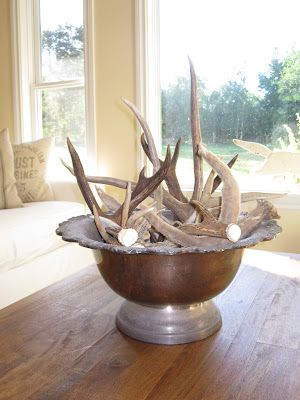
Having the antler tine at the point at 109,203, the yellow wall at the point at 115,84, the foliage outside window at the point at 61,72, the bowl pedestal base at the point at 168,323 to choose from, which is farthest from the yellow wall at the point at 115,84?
the bowl pedestal base at the point at 168,323

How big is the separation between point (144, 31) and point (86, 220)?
2.37 m

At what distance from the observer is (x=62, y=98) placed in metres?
3.58

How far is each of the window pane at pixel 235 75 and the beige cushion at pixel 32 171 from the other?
0.95 metres

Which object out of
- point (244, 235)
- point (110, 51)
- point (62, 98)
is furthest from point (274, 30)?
point (244, 235)

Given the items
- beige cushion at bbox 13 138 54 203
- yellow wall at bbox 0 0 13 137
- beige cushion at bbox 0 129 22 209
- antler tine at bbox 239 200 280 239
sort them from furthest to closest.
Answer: yellow wall at bbox 0 0 13 137 → beige cushion at bbox 13 138 54 203 → beige cushion at bbox 0 129 22 209 → antler tine at bbox 239 200 280 239

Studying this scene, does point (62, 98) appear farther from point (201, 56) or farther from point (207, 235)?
point (207, 235)

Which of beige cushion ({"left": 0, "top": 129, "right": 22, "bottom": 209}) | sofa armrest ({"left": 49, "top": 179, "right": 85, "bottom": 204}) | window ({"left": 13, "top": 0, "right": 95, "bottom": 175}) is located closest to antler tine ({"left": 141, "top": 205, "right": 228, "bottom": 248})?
beige cushion ({"left": 0, "top": 129, "right": 22, "bottom": 209})

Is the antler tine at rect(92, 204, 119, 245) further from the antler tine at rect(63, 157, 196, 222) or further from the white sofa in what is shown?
the white sofa

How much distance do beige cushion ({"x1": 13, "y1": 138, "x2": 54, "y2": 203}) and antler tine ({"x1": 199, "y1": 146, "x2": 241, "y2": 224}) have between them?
219cm

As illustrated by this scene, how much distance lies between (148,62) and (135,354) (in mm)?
2602

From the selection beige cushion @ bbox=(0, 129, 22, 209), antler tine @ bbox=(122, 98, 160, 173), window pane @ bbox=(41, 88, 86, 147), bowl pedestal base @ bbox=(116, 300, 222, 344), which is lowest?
bowl pedestal base @ bbox=(116, 300, 222, 344)

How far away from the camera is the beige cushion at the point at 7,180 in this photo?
8.52 ft

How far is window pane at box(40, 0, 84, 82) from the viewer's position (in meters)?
3.42

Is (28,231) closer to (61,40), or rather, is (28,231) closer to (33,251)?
(33,251)
